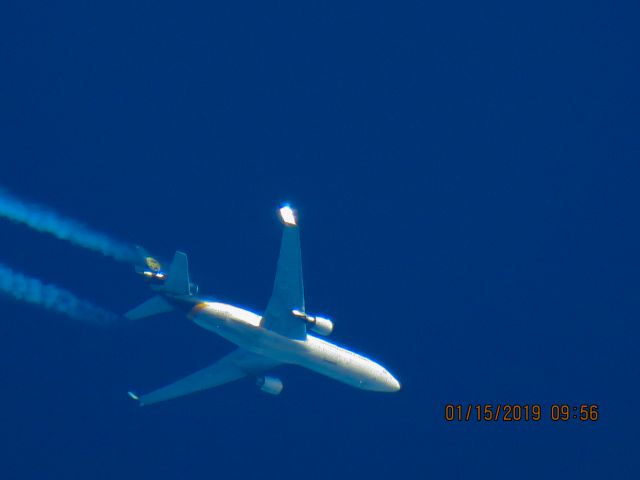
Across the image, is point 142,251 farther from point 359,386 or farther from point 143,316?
point 359,386

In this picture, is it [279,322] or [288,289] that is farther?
[279,322]

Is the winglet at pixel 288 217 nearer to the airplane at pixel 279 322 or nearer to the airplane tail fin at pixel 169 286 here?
the airplane at pixel 279 322

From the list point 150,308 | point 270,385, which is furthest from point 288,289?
point 150,308

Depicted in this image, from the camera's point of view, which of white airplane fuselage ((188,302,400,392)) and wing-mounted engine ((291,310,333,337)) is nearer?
wing-mounted engine ((291,310,333,337))

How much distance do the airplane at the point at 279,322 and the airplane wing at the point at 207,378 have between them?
1907mm

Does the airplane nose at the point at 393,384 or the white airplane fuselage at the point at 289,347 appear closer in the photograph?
the white airplane fuselage at the point at 289,347

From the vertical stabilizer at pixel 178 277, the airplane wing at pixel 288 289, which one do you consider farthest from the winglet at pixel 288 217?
the vertical stabilizer at pixel 178 277

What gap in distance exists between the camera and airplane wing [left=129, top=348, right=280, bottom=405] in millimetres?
52094

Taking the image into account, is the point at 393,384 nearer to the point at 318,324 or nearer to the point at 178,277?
the point at 318,324

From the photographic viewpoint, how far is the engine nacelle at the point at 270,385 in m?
49.3

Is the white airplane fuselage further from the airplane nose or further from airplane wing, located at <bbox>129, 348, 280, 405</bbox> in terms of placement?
airplane wing, located at <bbox>129, 348, 280, 405</bbox>

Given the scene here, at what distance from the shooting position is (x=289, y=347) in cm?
4800

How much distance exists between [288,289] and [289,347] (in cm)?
→ 426

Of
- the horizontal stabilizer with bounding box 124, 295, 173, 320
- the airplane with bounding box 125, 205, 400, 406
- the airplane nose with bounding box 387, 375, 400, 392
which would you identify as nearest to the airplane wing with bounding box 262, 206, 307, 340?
the airplane with bounding box 125, 205, 400, 406
